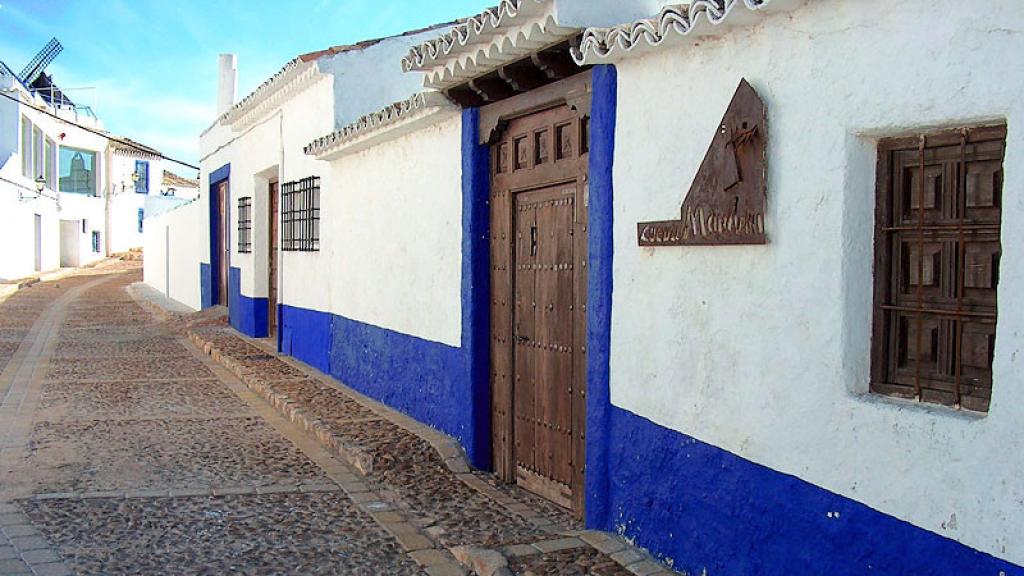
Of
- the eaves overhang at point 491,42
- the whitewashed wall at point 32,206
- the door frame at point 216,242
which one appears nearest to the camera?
the eaves overhang at point 491,42

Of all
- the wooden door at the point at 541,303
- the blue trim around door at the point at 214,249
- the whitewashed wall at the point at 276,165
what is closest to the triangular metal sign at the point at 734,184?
the wooden door at the point at 541,303

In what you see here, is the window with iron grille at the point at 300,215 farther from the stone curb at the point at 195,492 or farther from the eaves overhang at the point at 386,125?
the stone curb at the point at 195,492

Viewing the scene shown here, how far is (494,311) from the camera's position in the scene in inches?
262

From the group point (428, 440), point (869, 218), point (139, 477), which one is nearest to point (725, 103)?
point (869, 218)

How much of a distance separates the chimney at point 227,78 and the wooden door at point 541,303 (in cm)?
1515

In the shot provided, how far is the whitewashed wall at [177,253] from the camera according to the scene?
22234mm

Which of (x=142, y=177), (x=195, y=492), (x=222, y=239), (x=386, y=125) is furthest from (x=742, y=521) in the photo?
(x=142, y=177)

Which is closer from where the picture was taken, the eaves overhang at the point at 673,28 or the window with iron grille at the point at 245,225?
the eaves overhang at the point at 673,28

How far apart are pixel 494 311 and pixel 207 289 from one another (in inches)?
593

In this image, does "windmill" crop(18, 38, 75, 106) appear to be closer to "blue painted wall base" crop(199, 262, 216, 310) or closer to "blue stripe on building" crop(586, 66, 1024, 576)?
"blue painted wall base" crop(199, 262, 216, 310)

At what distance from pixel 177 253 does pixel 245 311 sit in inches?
435

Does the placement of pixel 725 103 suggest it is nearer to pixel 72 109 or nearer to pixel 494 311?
pixel 494 311

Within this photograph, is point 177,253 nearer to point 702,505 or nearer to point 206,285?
point 206,285

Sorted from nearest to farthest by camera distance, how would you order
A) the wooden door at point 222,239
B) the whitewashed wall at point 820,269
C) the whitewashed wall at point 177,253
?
the whitewashed wall at point 820,269 → the wooden door at point 222,239 → the whitewashed wall at point 177,253
